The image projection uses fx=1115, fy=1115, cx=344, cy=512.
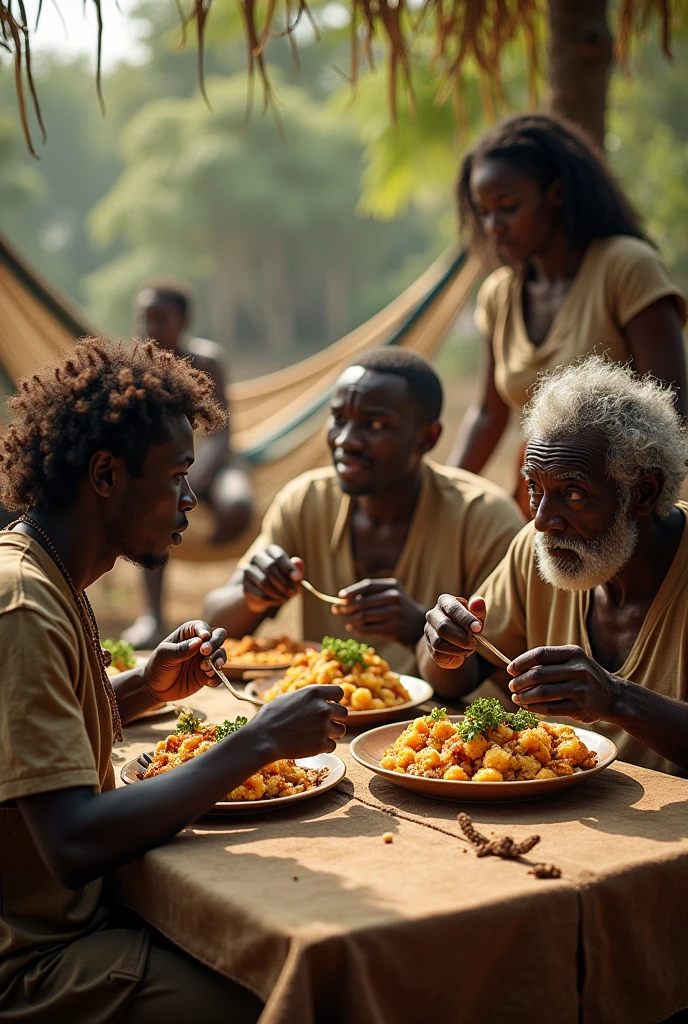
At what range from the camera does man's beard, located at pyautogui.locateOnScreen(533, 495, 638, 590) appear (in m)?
2.45

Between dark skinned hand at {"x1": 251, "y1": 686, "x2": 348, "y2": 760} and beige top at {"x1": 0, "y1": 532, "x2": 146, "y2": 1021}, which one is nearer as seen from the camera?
beige top at {"x1": 0, "y1": 532, "x2": 146, "y2": 1021}

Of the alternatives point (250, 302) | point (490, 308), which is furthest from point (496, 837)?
point (250, 302)

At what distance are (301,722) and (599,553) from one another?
840mm

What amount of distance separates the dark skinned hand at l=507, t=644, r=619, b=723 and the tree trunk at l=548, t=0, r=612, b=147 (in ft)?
11.6

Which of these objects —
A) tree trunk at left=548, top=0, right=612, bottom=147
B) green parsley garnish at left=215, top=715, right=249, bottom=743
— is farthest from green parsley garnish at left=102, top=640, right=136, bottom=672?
tree trunk at left=548, top=0, right=612, bottom=147

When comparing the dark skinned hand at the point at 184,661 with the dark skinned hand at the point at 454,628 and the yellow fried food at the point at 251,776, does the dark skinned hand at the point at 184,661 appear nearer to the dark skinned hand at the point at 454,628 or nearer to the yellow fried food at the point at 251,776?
the yellow fried food at the point at 251,776

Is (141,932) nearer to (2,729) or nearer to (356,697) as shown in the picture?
(2,729)

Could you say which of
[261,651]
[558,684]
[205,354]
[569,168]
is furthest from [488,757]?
[205,354]

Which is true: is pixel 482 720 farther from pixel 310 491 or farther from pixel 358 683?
pixel 310 491

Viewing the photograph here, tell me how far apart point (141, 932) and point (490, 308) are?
2968 millimetres

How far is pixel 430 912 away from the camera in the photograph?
5.07 ft

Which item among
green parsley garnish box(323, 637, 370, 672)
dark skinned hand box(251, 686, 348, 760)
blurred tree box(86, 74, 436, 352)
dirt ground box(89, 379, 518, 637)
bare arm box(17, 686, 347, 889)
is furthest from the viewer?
blurred tree box(86, 74, 436, 352)

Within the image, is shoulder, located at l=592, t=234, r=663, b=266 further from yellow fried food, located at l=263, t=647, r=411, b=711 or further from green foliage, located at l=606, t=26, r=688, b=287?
green foliage, located at l=606, t=26, r=688, b=287

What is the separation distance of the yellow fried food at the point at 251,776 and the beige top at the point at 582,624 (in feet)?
2.41
